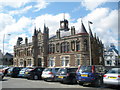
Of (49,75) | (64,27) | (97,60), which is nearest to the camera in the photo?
(49,75)

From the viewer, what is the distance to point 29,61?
55.6 m

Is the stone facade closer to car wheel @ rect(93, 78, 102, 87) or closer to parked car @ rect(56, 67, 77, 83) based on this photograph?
parked car @ rect(56, 67, 77, 83)

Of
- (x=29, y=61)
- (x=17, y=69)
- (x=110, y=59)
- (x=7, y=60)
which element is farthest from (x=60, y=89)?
(x=7, y=60)

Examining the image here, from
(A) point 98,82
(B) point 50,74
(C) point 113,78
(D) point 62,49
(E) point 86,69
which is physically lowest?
(A) point 98,82

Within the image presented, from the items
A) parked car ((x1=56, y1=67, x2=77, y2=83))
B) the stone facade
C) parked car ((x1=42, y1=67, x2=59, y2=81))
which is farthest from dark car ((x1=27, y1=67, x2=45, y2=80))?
the stone facade

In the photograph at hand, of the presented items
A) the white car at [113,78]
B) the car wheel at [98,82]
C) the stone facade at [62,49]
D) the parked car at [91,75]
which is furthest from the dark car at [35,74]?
the stone facade at [62,49]

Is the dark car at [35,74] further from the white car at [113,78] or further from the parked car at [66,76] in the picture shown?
the white car at [113,78]

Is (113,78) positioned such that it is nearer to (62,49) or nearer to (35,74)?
(35,74)

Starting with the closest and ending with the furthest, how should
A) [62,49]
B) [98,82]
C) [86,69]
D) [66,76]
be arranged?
[98,82] → [86,69] → [66,76] → [62,49]

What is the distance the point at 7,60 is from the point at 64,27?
64.8 metres

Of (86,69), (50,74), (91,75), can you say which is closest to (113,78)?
(91,75)

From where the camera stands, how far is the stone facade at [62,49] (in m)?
39.2

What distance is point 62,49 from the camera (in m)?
44.2

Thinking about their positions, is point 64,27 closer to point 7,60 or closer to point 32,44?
point 32,44
